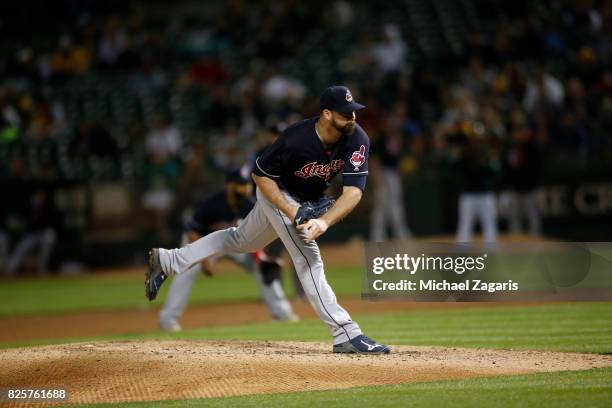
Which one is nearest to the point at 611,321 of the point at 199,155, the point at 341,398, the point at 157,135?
the point at 341,398

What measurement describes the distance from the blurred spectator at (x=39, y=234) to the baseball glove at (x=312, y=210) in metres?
14.2

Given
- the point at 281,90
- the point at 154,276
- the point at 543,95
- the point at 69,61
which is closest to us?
the point at 154,276

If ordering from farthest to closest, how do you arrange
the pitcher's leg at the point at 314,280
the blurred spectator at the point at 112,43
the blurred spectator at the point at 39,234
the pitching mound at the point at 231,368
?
the blurred spectator at the point at 112,43, the blurred spectator at the point at 39,234, the pitcher's leg at the point at 314,280, the pitching mound at the point at 231,368

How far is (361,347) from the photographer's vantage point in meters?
7.66

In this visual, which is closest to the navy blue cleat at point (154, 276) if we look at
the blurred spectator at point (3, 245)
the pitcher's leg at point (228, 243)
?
the pitcher's leg at point (228, 243)

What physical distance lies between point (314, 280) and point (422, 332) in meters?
2.89

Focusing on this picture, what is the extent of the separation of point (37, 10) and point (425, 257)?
73.8 feet

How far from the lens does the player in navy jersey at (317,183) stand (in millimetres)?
7414

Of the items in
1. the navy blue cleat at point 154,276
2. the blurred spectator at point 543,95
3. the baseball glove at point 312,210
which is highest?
the blurred spectator at point 543,95

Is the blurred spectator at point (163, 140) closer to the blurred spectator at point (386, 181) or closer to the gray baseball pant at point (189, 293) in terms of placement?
the blurred spectator at point (386, 181)

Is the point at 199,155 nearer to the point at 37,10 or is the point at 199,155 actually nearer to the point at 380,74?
the point at 380,74

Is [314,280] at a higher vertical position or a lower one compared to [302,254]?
lower

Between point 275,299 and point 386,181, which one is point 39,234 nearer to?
point 386,181

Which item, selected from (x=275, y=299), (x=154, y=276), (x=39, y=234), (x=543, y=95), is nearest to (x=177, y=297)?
(x=275, y=299)
